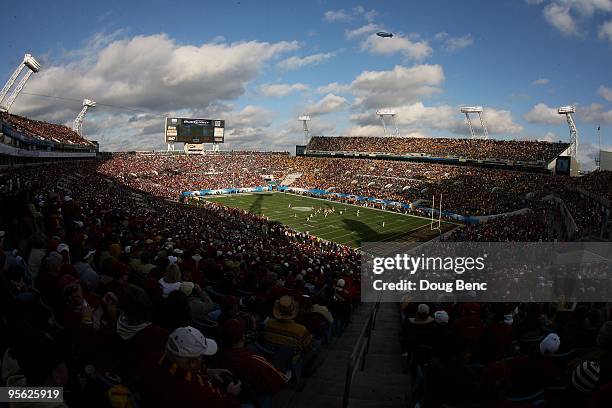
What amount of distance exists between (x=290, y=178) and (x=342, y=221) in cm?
3072

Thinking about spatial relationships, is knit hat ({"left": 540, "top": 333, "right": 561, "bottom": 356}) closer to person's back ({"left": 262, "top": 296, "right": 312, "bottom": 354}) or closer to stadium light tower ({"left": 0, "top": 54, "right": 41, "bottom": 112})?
person's back ({"left": 262, "top": 296, "right": 312, "bottom": 354})

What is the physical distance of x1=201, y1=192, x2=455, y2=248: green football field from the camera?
114ft

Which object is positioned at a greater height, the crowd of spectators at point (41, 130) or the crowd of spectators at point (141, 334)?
the crowd of spectators at point (41, 130)

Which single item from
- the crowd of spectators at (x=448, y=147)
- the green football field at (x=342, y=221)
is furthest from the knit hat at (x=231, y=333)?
the crowd of spectators at (x=448, y=147)

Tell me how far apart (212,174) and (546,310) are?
2583 inches

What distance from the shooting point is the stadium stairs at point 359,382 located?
4.57m

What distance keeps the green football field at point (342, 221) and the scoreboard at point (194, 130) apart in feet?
85.3

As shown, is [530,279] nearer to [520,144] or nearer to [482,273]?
[482,273]

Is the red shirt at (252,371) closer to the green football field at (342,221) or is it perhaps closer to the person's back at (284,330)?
the person's back at (284,330)

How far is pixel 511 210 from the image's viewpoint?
39.5 metres

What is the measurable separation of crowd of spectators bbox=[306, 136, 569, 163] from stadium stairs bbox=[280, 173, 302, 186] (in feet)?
53.5

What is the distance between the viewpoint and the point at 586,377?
3.21 meters

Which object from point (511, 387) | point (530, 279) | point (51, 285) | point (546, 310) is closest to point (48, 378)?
point (51, 285)

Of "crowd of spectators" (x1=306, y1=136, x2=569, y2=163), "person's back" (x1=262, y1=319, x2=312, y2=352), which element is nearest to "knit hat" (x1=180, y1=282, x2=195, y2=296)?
"person's back" (x1=262, y1=319, x2=312, y2=352)
